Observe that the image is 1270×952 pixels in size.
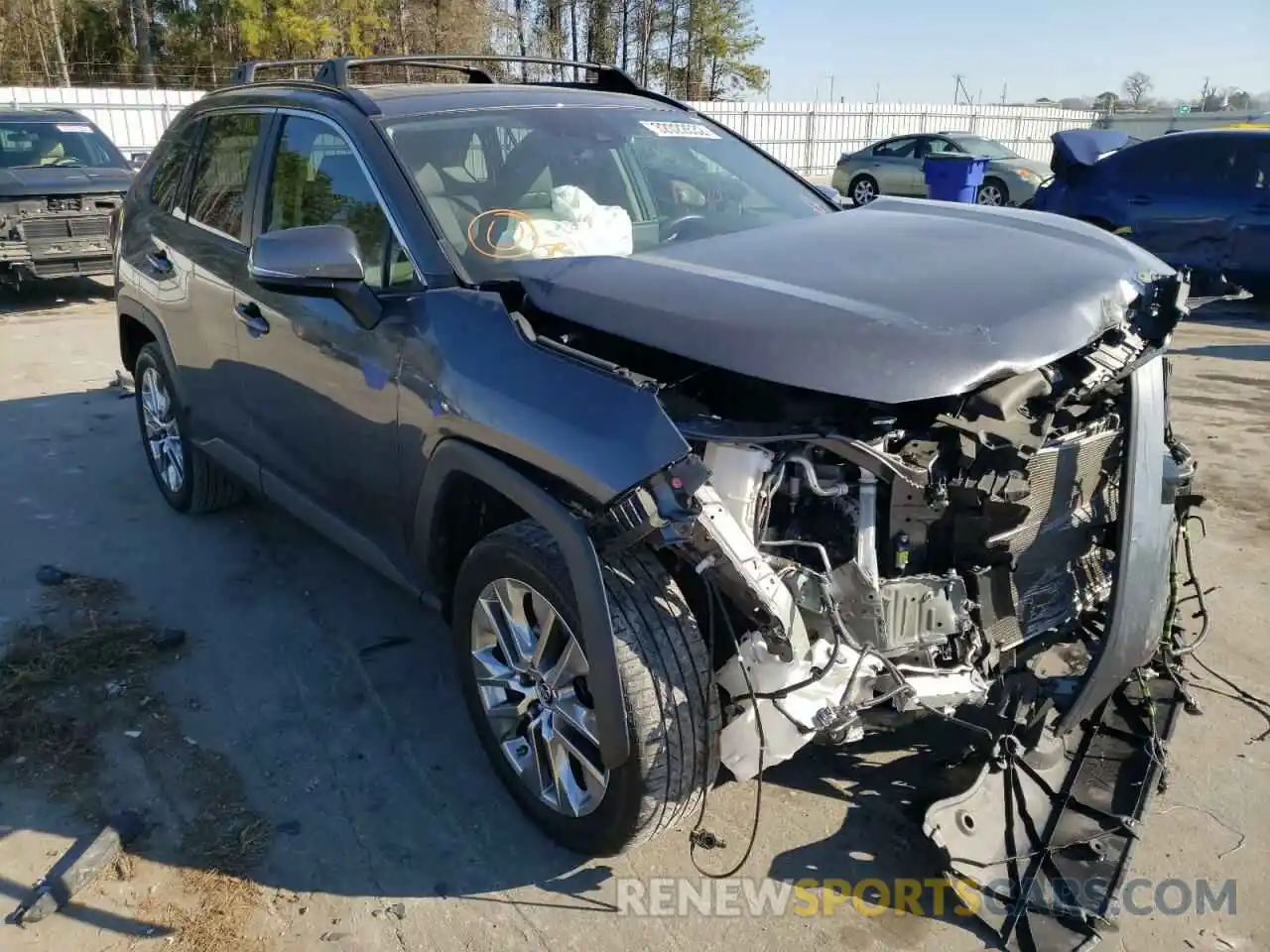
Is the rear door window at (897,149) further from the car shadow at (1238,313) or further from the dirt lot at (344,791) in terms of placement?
the dirt lot at (344,791)

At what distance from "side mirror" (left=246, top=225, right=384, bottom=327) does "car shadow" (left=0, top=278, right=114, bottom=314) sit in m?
9.21

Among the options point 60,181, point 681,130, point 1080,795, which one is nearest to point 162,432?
point 681,130

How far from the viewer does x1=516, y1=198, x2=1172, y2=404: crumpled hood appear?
224 centimetres

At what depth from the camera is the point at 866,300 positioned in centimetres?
245

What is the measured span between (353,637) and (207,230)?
1836 millimetres

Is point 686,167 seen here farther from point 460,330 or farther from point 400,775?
point 400,775

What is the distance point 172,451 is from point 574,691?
132 inches

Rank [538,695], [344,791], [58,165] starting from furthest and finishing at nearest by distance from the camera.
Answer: [58,165]
[344,791]
[538,695]

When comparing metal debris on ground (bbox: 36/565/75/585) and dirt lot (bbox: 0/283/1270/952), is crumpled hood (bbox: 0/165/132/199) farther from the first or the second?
dirt lot (bbox: 0/283/1270/952)

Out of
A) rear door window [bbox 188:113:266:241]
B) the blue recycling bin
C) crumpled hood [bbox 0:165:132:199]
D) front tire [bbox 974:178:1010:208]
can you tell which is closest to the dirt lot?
rear door window [bbox 188:113:266:241]

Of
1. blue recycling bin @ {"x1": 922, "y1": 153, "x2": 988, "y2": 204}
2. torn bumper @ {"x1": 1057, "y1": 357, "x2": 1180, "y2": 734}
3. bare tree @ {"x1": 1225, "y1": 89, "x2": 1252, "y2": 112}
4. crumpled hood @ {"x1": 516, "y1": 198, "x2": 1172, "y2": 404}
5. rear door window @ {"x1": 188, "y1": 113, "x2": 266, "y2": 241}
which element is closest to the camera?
crumpled hood @ {"x1": 516, "y1": 198, "x2": 1172, "y2": 404}

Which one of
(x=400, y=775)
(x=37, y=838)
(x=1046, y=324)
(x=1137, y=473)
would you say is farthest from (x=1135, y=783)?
(x=37, y=838)

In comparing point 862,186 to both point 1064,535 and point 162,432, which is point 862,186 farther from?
point 1064,535

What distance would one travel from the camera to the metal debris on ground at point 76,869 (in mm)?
2580
